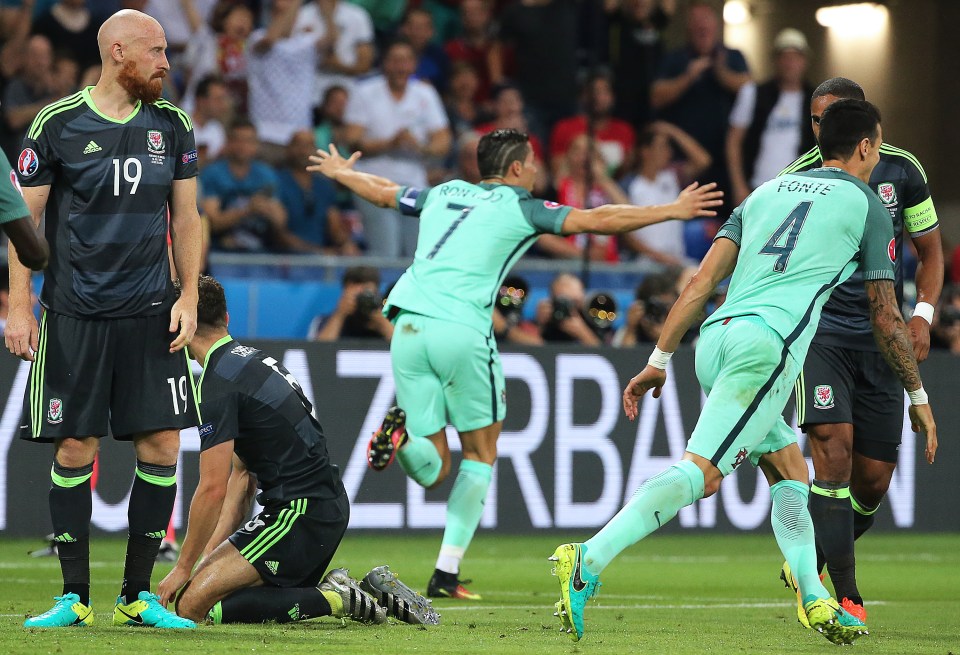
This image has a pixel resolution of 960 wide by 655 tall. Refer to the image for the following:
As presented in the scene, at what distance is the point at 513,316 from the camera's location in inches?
511

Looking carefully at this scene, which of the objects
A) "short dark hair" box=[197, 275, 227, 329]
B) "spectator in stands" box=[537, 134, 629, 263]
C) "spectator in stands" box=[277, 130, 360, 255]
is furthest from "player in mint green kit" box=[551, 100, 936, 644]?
"spectator in stands" box=[537, 134, 629, 263]

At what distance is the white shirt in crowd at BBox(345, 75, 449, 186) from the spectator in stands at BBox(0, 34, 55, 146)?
297cm

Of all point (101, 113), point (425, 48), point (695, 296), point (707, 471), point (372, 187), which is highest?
point (425, 48)

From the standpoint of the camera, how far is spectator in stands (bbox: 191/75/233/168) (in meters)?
13.7

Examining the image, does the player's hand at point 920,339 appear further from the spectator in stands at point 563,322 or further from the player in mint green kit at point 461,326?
the spectator in stands at point 563,322

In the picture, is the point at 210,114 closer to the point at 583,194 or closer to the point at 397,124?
the point at 397,124

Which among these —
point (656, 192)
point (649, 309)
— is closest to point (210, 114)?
point (649, 309)

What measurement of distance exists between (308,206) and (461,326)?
6.33 meters

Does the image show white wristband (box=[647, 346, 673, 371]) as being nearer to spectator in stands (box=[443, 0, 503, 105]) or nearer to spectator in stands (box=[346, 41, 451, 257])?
spectator in stands (box=[346, 41, 451, 257])

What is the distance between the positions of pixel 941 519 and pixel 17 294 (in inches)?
369

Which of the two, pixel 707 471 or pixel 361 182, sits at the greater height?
pixel 361 182

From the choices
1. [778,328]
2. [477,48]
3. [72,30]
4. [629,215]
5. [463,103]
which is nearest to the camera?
[778,328]

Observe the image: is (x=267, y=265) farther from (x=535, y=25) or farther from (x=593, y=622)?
(x=593, y=622)

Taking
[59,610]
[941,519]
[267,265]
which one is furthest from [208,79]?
[59,610]
